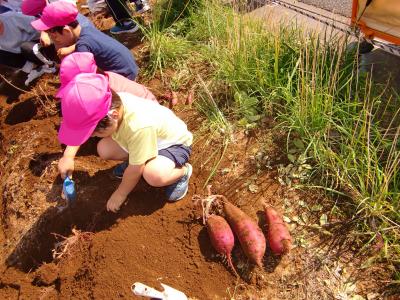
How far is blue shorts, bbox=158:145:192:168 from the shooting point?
2.46 metres

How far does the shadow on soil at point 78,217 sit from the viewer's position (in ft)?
8.51

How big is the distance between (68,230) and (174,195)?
0.77 m

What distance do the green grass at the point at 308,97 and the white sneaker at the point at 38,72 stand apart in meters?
1.01

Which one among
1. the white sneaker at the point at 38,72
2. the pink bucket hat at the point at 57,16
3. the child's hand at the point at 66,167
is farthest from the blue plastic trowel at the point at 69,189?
the white sneaker at the point at 38,72

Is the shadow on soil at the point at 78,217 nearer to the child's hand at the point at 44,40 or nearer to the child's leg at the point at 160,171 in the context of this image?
the child's leg at the point at 160,171

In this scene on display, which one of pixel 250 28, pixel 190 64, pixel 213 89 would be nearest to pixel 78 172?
pixel 213 89

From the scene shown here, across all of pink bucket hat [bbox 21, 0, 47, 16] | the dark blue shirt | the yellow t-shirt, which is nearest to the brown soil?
the yellow t-shirt

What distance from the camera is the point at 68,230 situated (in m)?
2.66

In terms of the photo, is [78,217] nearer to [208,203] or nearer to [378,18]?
[208,203]

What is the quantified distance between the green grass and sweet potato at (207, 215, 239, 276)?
26.7 inches

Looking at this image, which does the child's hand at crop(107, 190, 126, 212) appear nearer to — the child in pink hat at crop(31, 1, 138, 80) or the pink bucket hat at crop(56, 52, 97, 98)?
the pink bucket hat at crop(56, 52, 97, 98)

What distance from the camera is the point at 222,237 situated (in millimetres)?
2195

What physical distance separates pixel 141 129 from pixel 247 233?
2.72 ft

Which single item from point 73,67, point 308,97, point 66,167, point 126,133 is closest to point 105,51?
point 73,67
